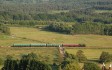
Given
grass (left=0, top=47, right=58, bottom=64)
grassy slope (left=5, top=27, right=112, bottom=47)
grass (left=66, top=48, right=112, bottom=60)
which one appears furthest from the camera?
grassy slope (left=5, top=27, right=112, bottom=47)

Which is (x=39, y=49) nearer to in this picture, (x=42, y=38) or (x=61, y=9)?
(x=42, y=38)

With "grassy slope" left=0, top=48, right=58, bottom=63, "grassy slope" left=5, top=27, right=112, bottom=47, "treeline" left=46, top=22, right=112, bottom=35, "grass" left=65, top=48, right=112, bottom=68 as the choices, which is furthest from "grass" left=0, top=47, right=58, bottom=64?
"treeline" left=46, top=22, right=112, bottom=35

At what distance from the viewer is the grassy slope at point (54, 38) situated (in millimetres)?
77875

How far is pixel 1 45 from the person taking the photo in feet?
237

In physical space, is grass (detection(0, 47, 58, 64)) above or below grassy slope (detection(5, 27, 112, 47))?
above

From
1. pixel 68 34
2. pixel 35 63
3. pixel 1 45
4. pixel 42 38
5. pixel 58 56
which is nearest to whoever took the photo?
pixel 35 63

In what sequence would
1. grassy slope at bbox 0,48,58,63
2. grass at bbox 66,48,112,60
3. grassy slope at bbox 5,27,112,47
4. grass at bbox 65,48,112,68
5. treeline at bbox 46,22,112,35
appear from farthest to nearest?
1. treeline at bbox 46,22,112,35
2. grassy slope at bbox 5,27,112,47
3. grass at bbox 66,48,112,60
4. grass at bbox 65,48,112,68
5. grassy slope at bbox 0,48,58,63

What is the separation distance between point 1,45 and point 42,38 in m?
14.3

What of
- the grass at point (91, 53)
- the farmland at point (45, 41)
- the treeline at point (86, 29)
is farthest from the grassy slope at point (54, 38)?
the grass at point (91, 53)

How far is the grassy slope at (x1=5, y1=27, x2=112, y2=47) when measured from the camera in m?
77.9

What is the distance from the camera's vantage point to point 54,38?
275ft

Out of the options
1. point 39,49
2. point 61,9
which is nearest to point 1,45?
point 39,49

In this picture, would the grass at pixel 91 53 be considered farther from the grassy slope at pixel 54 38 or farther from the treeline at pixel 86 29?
the treeline at pixel 86 29

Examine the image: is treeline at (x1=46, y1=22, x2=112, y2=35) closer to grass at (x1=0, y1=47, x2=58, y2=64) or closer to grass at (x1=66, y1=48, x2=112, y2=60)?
grass at (x1=66, y1=48, x2=112, y2=60)
